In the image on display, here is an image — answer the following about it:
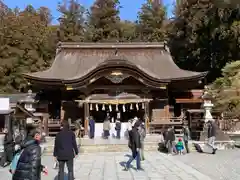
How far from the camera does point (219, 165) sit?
1193 cm

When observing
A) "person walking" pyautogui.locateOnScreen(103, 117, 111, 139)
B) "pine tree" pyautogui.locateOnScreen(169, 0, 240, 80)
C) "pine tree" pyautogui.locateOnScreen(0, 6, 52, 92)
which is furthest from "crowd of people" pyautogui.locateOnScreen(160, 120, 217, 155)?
"pine tree" pyautogui.locateOnScreen(0, 6, 52, 92)

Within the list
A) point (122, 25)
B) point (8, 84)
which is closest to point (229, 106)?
point (8, 84)

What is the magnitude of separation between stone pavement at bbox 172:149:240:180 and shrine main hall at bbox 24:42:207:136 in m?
8.82

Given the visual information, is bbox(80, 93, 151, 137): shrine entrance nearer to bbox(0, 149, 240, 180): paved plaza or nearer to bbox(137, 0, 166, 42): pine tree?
bbox(0, 149, 240, 180): paved plaza

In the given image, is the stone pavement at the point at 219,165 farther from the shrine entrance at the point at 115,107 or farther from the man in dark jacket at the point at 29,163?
the shrine entrance at the point at 115,107

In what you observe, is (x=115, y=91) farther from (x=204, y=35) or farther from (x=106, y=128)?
(x=204, y=35)

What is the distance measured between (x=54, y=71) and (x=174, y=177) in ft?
57.3

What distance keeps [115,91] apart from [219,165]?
12.2 m

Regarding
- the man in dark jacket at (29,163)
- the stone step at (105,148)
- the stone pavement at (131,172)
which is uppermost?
the man in dark jacket at (29,163)

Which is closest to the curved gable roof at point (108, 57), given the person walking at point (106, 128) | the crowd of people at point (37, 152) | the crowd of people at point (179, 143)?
the person walking at point (106, 128)

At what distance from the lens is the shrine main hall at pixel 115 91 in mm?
22578

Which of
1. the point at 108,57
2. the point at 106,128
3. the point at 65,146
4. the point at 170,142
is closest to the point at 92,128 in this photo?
the point at 106,128

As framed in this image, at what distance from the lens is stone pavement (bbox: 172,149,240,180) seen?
32.7 feet

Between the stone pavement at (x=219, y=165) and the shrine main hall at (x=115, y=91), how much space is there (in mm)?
8819
